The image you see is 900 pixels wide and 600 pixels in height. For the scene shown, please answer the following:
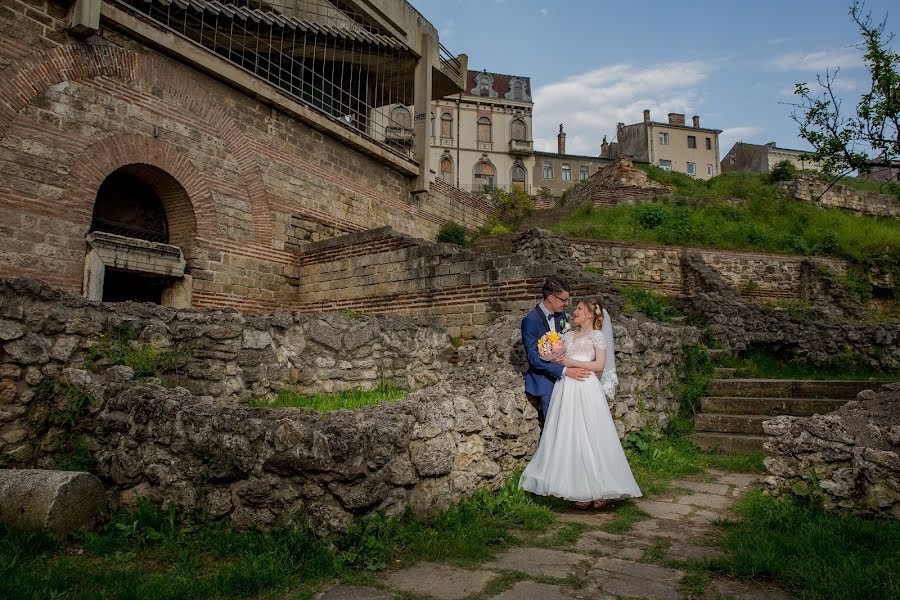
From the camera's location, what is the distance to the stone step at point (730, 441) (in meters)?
6.81

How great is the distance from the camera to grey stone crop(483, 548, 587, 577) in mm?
3277

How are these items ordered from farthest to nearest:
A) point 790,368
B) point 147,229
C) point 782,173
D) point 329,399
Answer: point 782,173 → point 790,368 → point 147,229 → point 329,399

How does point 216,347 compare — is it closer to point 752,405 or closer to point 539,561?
point 539,561

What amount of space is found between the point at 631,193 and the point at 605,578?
71.6 feet

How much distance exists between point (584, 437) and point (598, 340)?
0.87m

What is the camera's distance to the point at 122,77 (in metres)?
9.54

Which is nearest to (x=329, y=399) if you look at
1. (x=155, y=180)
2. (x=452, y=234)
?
(x=155, y=180)

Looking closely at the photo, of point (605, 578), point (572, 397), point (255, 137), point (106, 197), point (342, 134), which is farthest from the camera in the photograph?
point (342, 134)

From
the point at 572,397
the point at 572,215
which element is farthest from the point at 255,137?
the point at 572,215

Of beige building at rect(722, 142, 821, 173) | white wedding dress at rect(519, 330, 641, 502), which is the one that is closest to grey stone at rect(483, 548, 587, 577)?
white wedding dress at rect(519, 330, 641, 502)

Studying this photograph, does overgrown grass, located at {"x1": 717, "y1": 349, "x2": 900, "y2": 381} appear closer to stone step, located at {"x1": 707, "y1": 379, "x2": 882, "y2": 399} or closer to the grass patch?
stone step, located at {"x1": 707, "y1": 379, "x2": 882, "y2": 399}

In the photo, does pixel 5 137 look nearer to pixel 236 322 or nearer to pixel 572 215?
pixel 236 322

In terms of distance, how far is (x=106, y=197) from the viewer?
416 inches

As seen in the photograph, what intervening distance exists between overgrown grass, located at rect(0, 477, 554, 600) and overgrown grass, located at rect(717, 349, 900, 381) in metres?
7.67
